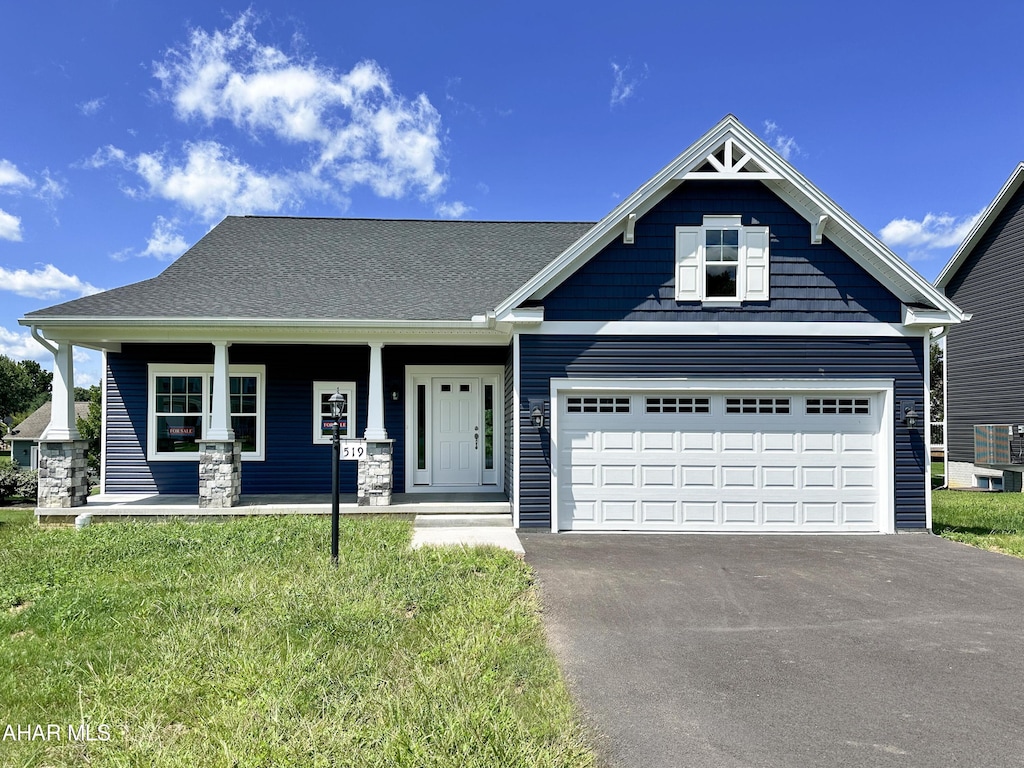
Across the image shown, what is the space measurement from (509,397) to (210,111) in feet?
33.8

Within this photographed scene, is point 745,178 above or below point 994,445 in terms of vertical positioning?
above

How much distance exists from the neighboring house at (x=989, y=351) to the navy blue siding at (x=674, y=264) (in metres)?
10.1

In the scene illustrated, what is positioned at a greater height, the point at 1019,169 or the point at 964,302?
the point at 1019,169

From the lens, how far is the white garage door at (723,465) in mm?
9117

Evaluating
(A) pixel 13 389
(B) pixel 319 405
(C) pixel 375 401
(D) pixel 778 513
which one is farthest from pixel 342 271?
(A) pixel 13 389

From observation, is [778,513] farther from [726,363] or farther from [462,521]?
[462,521]

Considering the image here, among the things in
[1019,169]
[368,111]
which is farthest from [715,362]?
[1019,169]

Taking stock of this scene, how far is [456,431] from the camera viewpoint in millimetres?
11461


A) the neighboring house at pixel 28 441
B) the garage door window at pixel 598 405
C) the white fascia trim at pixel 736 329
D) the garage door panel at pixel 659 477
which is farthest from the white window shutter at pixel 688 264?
the neighboring house at pixel 28 441

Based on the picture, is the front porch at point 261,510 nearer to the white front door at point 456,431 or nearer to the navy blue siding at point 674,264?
the white front door at point 456,431

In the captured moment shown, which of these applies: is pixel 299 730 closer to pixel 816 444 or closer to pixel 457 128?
pixel 816 444

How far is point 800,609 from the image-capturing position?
5.52 m

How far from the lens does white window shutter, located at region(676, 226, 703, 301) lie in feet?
29.8

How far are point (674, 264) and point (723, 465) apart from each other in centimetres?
313
